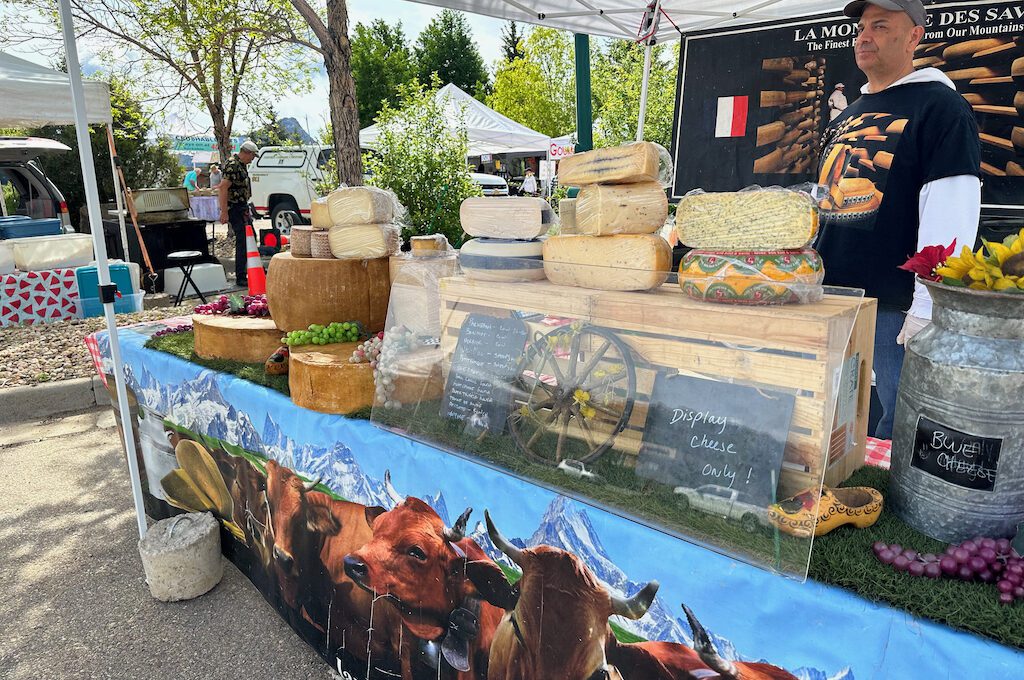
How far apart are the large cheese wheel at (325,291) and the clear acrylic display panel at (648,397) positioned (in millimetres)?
690

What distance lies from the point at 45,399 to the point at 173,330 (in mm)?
2742

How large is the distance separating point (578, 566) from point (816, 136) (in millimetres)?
3910

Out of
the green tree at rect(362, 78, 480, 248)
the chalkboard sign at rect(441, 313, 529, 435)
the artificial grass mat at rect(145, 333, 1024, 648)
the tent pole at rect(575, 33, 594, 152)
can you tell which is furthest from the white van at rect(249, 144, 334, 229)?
the artificial grass mat at rect(145, 333, 1024, 648)

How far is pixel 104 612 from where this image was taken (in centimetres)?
280

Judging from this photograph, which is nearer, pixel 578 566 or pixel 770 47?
pixel 578 566

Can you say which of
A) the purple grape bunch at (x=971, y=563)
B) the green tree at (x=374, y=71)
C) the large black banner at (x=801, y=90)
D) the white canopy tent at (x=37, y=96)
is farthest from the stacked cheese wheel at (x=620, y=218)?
the green tree at (x=374, y=71)

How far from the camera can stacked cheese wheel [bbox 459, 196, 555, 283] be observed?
74.0 inches

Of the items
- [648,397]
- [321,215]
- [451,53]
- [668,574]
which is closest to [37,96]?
[321,215]

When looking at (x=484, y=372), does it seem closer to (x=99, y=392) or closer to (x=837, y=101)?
(x=837, y=101)

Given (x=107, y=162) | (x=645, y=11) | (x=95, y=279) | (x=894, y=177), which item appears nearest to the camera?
(x=894, y=177)

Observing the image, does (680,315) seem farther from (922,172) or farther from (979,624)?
(922,172)

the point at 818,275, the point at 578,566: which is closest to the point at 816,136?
the point at 818,275

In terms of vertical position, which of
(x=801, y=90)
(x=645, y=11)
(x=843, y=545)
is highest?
(x=645, y=11)

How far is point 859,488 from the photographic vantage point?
1.38m
